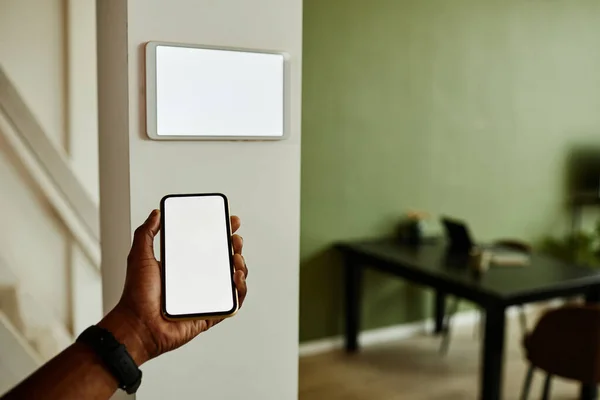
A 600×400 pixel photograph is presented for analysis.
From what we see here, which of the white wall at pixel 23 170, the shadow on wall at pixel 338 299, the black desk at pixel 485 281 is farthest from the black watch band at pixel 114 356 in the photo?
the shadow on wall at pixel 338 299

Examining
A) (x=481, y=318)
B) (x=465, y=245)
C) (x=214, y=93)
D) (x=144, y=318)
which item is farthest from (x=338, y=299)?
(x=144, y=318)

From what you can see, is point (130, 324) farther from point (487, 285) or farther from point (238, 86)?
point (487, 285)

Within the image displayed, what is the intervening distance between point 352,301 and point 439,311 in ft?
2.32

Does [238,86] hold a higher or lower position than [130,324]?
higher

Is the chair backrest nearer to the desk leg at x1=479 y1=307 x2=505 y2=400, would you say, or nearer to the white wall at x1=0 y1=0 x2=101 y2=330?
the desk leg at x1=479 y1=307 x2=505 y2=400

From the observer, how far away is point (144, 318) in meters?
0.94

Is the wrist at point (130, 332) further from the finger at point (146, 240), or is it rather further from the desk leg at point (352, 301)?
the desk leg at point (352, 301)

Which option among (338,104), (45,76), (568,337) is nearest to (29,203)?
(45,76)

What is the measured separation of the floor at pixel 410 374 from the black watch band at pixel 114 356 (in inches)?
98.7

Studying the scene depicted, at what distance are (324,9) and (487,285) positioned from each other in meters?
1.87

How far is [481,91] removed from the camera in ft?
14.2

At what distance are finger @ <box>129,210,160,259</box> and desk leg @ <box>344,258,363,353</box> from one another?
9.51 feet

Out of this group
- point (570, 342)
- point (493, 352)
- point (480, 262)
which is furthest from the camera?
point (480, 262)

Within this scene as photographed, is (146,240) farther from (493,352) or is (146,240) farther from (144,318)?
(493,352)
